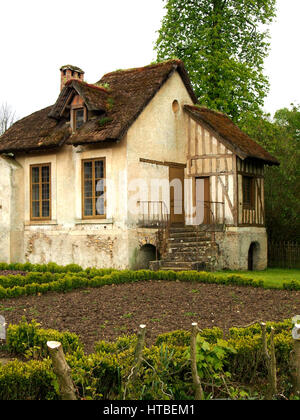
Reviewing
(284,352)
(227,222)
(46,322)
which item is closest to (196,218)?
(227,222)

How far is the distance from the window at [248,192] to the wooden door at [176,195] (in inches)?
93.6

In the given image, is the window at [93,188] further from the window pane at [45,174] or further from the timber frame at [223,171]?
the timber frame at [223,171]

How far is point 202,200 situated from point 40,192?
617cm

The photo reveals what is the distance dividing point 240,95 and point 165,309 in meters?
16.9

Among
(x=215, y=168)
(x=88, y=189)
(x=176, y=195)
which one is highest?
(x=215, y=168)

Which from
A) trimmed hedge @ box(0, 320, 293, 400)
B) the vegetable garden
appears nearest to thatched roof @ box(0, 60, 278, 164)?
the vegetable garden

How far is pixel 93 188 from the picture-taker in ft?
61.1

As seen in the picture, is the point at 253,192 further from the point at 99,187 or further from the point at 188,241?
the point at 99,187

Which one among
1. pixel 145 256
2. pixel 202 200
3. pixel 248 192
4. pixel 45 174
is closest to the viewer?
pixel 145 256

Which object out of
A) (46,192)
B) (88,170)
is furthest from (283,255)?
(46,192)

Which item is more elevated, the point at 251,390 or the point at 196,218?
the point at 196,218

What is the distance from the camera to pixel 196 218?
2067 centimetres

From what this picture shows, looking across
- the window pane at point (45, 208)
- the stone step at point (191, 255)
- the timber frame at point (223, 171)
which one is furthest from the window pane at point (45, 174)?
the stone step at point (191, 255)
